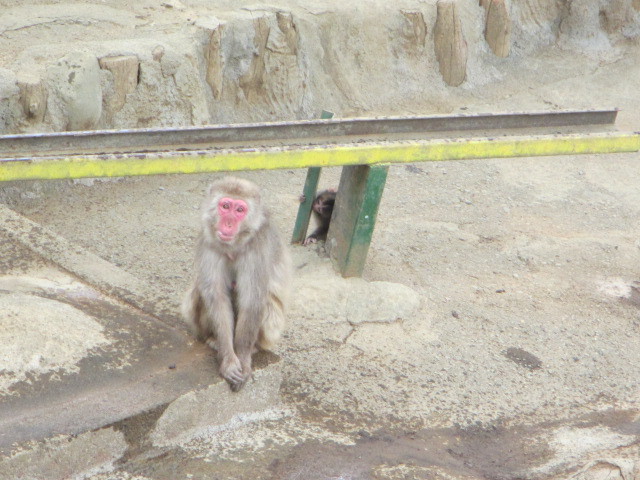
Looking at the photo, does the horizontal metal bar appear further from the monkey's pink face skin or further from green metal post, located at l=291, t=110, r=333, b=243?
the monkey's pink face skin

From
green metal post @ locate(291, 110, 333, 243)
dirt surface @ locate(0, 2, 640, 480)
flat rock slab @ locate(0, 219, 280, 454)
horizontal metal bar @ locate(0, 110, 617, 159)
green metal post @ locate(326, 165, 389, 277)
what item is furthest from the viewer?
green metal post @ locate(291, 110, 333, 243)

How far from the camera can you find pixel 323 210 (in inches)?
261

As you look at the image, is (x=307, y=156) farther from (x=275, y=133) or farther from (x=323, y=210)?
(x=323, y=210)

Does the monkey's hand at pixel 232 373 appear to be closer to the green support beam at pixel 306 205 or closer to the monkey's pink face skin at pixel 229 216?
the monkey's pink face skin at pixel 229 216

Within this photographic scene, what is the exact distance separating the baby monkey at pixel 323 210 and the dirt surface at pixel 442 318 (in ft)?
0.85

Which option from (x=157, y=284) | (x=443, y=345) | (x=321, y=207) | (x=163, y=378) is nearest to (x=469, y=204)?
(x=321, y=207)

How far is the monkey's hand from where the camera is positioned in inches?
172

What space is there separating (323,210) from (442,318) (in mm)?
1307

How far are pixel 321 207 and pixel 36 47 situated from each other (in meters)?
2.54

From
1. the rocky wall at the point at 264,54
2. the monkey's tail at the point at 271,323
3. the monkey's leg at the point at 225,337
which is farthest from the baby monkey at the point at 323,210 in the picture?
the monkey's leg at the point at 225,337

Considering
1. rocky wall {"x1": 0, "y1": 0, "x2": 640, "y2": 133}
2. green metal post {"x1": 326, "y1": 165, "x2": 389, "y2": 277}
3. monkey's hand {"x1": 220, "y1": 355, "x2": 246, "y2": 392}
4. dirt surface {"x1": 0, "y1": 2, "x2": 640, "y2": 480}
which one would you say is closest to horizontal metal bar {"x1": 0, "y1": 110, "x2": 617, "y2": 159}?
green metal post {"x1": 326, "y1": 165, "x2": 389, "y2": 277}

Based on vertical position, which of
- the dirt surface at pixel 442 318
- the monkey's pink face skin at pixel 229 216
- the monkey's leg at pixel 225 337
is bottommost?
the dirt surface at pixel 442 318

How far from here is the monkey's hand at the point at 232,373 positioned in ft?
14.3

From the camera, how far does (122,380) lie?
4.17 metres
